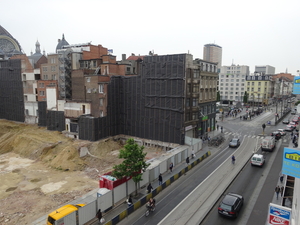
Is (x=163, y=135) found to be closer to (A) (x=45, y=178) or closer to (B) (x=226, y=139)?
(B) (x=226, y=139)

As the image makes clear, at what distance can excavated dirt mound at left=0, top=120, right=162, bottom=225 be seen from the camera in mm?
26359

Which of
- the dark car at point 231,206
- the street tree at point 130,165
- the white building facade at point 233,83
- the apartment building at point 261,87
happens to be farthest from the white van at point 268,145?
the white building facade at point 233,83

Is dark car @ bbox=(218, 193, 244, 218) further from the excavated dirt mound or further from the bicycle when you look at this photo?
the excavated dirt mound

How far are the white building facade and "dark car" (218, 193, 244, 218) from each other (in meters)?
110

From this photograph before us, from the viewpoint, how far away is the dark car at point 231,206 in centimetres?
2077

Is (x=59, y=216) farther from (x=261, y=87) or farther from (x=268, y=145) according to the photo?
(x=261, y=87)

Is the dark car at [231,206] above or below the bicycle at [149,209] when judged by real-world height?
above

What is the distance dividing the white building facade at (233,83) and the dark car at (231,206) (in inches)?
4311

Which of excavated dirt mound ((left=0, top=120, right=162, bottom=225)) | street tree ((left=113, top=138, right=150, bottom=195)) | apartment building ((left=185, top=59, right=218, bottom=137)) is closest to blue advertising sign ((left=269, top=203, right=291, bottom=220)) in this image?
street tree ((left=113, top=138, right=150, bottom=195))

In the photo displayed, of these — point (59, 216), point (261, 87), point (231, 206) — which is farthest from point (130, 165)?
point (261, 87)

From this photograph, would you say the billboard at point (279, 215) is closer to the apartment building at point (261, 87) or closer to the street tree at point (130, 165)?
the street tree at point (130, 165)

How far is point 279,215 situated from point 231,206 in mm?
5045

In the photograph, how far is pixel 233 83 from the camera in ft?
423

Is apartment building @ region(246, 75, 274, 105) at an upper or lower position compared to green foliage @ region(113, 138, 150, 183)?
upper
